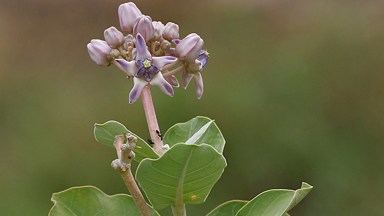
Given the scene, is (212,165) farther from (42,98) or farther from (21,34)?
(21,34)

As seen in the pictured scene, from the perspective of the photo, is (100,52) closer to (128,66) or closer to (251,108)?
(128,66)

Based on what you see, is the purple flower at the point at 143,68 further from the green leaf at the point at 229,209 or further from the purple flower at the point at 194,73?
the green leaf at the point at 229,209

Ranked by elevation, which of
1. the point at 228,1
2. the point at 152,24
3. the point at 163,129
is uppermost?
the point at 228,1

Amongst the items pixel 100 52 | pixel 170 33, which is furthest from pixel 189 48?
pixel 100 52

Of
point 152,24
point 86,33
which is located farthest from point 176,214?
point 86,33

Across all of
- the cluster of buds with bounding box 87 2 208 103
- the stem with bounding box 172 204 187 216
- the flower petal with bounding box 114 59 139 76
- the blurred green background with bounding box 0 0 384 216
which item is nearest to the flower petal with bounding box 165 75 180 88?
the cluster of buds with bounding box 87 2 208 103

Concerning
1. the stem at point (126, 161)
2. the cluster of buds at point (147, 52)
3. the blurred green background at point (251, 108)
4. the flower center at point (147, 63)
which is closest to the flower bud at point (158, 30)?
the cluster of buds at point (147, 52)

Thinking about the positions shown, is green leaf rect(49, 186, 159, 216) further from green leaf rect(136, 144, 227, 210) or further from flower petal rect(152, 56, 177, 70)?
flower petal rect(152, 56, 177, 70)
